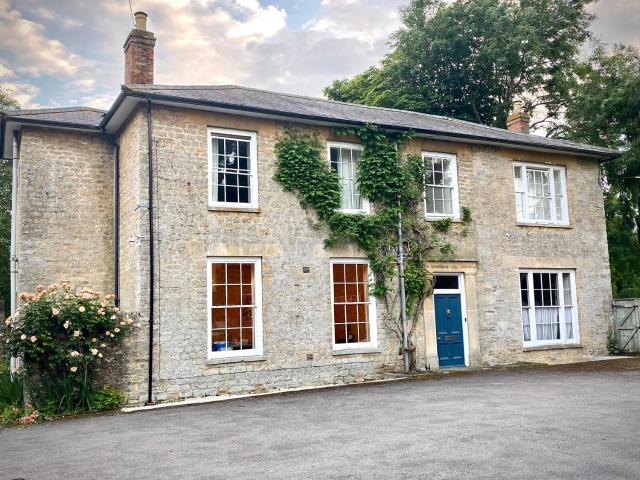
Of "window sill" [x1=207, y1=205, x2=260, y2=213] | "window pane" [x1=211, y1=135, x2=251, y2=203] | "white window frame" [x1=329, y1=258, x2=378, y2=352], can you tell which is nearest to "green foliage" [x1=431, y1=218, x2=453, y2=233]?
"white window frame" [x1=329, y1=258, x2=378, y2=352]

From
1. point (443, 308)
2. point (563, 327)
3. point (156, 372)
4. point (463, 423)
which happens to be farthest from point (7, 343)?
point (563, 327)

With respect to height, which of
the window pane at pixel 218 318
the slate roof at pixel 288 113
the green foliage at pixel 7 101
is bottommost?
the window pane at pixel 218 318

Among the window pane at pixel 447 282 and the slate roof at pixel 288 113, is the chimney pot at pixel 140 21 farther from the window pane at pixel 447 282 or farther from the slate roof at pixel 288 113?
the window pane at pixel 447 282

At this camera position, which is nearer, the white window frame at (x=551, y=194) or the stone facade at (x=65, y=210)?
the stone facade at (x=65, y=210)

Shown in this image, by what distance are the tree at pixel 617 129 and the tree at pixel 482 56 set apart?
2811 millimetres

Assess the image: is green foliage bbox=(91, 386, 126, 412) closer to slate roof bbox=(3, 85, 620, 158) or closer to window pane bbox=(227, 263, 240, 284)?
window pane bbox=(227, 263, 240, 284)

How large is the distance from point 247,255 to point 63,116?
20.4 feet

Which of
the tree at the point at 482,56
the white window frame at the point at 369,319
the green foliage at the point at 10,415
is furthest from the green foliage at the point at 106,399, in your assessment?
the tree at the point at 482,56

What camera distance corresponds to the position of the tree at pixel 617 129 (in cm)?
2558

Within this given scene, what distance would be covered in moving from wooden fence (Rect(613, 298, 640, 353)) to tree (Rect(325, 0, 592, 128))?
15.0 metres

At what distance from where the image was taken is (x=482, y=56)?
30.6m

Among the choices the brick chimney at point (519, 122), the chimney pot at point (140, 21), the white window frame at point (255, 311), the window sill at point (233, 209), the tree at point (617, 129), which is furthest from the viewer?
the tree at point (617, 129)

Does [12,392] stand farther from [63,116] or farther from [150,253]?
[63,116]

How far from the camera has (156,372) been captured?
12.6 metres
